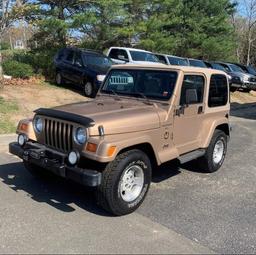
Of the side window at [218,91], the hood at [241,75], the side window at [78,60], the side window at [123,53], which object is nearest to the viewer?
the side window at [218,91]

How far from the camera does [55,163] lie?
5.12 metres

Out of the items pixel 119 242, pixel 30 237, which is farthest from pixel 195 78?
pixel 30 237

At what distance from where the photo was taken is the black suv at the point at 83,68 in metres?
14.6

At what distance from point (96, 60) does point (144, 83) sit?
377 inches

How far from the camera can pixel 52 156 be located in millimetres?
5254

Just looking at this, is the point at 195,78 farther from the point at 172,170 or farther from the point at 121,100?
the point at 172,170

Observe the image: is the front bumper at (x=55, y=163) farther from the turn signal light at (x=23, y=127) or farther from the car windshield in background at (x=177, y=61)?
the car windshield in background at (x=177, y=61)

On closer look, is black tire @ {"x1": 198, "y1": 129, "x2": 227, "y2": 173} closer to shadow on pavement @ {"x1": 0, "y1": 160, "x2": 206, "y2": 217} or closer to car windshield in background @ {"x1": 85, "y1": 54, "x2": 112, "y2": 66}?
shadow on pavement @ {"x1": 0, "y1": 160, "x2": 206, "y2": 217}

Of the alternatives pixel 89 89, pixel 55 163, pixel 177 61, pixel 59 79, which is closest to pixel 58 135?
pixel 55 163

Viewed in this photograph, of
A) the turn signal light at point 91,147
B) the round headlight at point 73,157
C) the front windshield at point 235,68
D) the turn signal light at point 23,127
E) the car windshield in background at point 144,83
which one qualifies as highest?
the car windshield in background at point 144,83

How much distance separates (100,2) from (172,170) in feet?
40.0

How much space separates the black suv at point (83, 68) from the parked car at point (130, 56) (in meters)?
1.27

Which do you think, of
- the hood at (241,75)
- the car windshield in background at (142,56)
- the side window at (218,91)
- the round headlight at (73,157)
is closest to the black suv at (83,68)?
the car windshield in background at (142,56)

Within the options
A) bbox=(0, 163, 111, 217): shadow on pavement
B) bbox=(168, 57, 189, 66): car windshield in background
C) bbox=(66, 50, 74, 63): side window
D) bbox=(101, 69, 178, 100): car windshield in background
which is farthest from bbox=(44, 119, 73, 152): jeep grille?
bbox=(168, 57, 189, 66): car windshield in background
